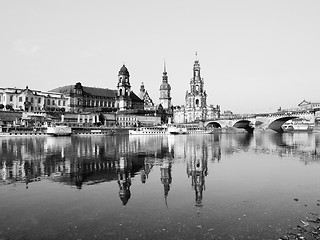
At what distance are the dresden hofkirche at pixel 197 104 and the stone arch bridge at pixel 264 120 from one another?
42.9ft

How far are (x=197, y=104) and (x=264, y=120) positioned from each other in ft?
161

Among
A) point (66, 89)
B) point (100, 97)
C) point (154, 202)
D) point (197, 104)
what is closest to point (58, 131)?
point (66, 89)

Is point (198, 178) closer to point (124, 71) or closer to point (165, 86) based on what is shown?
point (124, 71)

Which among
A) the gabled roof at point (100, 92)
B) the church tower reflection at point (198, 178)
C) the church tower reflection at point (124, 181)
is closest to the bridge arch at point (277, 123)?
the gabled roof at point (100, 92)

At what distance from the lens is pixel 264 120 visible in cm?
10356

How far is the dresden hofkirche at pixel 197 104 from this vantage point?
14575cm

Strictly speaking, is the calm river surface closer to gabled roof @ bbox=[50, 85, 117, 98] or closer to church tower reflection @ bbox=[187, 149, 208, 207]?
church tower reflection @ bbox=[187, 149, 208, 207]

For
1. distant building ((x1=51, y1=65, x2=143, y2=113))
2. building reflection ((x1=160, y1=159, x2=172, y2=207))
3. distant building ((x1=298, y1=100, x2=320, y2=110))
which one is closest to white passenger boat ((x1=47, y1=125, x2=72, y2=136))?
distant building ((x1=51, y1=65, x2=143, y2=113))

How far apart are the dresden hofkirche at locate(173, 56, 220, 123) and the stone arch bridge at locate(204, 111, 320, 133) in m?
13.1

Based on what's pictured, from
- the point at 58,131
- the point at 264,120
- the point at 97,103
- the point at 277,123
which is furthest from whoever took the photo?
the point at 97,103

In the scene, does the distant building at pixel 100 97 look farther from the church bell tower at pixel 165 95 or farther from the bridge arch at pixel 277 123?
the bridge arch at pixel 277 123

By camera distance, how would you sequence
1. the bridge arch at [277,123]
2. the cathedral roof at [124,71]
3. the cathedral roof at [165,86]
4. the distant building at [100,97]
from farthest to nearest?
the cathedral roof at [165,86] < the cathedral roof at [124,71] < the distant building at [100,97] < the bridge arch at [277,123]

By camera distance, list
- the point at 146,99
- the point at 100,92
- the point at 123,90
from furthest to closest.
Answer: the point at 146,99 → the point at 100,92 → the point at 123,90

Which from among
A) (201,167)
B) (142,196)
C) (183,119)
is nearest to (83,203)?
(142,196)
